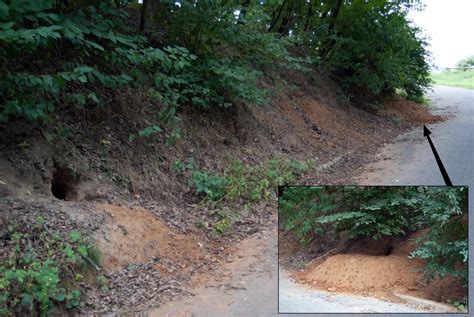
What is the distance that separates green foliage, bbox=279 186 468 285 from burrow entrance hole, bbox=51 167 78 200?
358 cm

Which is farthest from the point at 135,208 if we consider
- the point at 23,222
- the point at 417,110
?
the point at 417,110

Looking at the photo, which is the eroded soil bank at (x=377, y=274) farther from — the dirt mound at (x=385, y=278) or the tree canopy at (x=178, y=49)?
the tree canopy at (x=178, y=49)

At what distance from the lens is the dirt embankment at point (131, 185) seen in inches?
Answer: 224

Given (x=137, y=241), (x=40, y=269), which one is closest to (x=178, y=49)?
(x=137, y=241)

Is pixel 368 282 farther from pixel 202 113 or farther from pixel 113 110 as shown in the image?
pixel 202 113

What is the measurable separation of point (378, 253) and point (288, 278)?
76cm

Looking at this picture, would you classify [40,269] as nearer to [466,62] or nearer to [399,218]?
[399,218]

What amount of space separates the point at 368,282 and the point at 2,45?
16.0 feet

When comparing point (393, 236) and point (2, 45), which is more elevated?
point (2, 45)

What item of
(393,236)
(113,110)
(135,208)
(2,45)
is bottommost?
(135,208)

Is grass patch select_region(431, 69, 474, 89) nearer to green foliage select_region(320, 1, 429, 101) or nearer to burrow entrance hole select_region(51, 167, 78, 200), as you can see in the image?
green foliage select_region(320, 1, 429, 101)

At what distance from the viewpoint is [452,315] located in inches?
142

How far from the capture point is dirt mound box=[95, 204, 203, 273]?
18.9 ft

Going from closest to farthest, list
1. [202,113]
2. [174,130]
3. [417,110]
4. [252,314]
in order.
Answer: [252,314]
[174,130]
[202,113]
[417,110]
